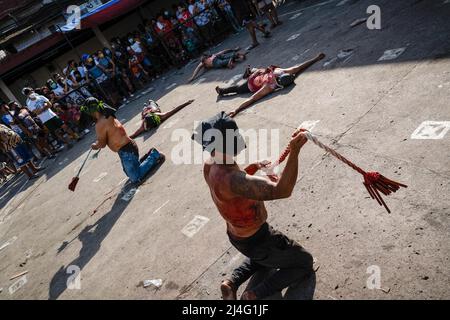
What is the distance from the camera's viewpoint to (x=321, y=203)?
3.74m

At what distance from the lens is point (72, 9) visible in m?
18.4

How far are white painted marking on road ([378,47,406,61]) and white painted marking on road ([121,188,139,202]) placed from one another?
473cm

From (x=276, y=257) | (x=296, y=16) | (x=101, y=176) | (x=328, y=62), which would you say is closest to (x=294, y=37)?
(x=296, y=16)

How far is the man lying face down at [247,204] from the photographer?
8.13 ft

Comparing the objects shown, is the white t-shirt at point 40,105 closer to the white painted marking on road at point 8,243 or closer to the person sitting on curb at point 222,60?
the person sitting on curb at point 222,60

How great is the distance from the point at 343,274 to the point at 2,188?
499 inches

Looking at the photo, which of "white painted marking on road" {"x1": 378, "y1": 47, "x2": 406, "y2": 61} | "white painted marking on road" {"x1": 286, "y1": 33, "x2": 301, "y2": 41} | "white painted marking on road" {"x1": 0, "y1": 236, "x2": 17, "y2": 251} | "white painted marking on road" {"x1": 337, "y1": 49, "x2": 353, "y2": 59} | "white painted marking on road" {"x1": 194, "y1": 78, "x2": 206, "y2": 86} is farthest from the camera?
"white painted marking on road" {"x1": 194, "y1": 78, "x2": 206, "y2": 86}

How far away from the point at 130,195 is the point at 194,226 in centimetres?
220

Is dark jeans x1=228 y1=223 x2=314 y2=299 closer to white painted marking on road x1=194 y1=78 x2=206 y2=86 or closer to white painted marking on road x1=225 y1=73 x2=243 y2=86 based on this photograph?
white painted marking on road x1=225 y1=73 x2=243 y2=86

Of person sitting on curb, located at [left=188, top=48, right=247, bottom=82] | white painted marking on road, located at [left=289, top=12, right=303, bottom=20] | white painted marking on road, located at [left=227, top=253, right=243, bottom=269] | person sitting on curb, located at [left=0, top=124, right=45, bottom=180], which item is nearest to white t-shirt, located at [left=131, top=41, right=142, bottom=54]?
person sitting on curb, located at [left=188, top=48, right=247, bottom=82]

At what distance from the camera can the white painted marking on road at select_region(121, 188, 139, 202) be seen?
621 cm

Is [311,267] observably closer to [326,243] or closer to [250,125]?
[326,243]

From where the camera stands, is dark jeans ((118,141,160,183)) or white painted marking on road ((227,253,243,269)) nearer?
white painted marking on road ((227,253,243,269))

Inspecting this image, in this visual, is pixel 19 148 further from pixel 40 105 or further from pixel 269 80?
pixel 269 80
